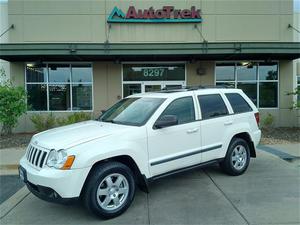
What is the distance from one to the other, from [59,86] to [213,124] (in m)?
10.3

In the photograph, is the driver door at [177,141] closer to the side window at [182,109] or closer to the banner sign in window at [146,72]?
the side window at [182,109]

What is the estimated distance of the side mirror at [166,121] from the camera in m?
4.89

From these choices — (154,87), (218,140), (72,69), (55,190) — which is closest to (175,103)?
(218,140)

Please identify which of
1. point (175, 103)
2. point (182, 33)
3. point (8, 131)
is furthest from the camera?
point (182, 33)

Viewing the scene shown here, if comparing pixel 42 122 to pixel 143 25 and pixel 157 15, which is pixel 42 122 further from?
pixel 157 15

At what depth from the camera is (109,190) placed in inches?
173

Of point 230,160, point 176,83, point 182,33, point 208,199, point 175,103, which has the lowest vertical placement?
point 208,199

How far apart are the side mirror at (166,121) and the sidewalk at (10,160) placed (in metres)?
4.17

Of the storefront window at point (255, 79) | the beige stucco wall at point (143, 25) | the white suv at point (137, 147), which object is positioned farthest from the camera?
the storefront window at point (255, 79)

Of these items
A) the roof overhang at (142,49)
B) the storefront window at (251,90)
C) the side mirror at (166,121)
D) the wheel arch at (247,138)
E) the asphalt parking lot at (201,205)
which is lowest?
the asphalt parking lot at (201,205)

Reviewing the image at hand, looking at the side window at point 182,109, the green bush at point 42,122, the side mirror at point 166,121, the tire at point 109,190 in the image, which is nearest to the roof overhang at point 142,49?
the green bush at point 42,122

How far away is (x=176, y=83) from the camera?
14.6 m

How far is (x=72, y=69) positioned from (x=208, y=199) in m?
11.1

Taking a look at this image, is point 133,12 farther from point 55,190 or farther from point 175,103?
point 55,190
